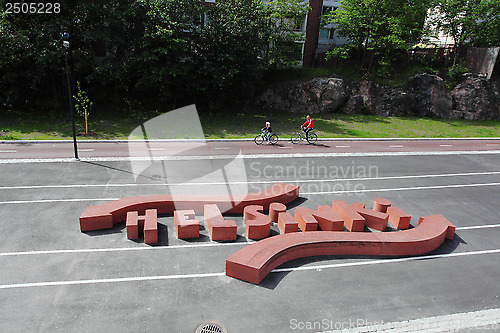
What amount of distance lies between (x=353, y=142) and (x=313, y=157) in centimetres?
679

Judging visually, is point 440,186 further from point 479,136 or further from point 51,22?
point 51,22

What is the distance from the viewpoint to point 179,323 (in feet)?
24.9

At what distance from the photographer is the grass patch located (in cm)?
2509

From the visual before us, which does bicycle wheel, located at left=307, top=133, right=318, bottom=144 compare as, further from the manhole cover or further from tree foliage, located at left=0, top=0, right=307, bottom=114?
the manhole cover

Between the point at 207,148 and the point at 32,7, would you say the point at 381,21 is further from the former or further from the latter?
the point at 32,7

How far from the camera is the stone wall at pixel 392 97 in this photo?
118 feet

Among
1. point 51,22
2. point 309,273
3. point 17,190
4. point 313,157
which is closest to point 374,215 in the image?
point 309,273

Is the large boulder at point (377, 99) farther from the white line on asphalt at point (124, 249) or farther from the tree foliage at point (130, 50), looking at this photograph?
the white line on asphalt at point (124, 249)

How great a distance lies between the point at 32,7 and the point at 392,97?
35589mm

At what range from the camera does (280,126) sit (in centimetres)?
3027

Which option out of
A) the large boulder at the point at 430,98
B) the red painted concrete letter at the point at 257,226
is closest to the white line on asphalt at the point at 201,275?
the red painted concrete letter at the point at 257,226

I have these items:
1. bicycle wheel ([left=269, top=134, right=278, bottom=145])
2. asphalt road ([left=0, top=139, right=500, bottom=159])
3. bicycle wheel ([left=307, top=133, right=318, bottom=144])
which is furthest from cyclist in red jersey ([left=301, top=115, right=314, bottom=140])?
bicycle wheel ([left=269, top=134, right=278, bottom=145])

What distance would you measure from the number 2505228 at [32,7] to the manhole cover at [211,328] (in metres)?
29.0

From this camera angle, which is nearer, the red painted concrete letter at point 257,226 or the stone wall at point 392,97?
the red painted concrete letter at point 257,226
